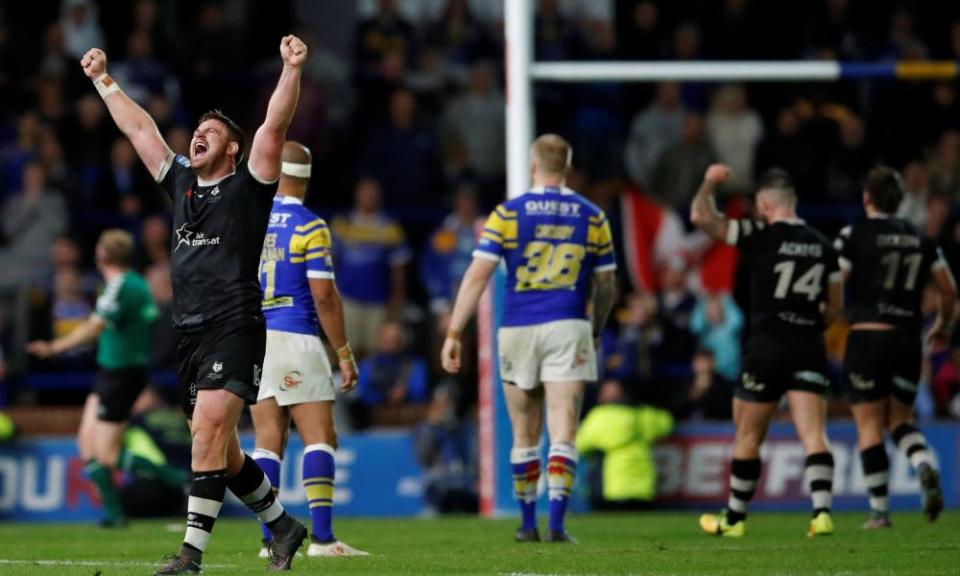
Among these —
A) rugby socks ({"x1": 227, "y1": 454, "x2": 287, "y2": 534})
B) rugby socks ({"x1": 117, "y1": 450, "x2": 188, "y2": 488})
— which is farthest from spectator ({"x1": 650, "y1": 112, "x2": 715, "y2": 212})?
rugby socks ({"x1": 227, "y1": 454, "x2": 287, "y2": 534})

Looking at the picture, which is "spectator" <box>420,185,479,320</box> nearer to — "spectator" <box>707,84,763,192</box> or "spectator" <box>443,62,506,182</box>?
"spectator" <box>443,62,506,182</box>

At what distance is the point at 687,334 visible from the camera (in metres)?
19.1

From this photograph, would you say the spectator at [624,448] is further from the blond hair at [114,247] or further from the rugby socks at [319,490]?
the rugby socks at [319,490]

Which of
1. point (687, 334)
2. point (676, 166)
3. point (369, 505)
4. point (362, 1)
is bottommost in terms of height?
point (369, 505)

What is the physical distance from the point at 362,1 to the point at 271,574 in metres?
15.3

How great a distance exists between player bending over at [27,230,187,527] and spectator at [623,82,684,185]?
759 cm

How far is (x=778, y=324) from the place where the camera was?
1216 cm

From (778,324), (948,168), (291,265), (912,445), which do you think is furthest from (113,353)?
(948,168)

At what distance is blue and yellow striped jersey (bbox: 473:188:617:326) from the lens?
38.7ft

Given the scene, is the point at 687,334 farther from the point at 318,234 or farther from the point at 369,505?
the point at 318,234

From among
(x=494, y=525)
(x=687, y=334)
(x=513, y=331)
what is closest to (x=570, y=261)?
(x=513, y=331)

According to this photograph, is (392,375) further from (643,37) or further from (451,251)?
(643,37)

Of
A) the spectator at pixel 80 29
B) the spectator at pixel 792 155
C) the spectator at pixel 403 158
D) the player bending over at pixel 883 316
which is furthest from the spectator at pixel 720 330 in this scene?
the spectator at pixel 80 29

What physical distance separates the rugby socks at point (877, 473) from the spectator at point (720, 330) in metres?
5.30
